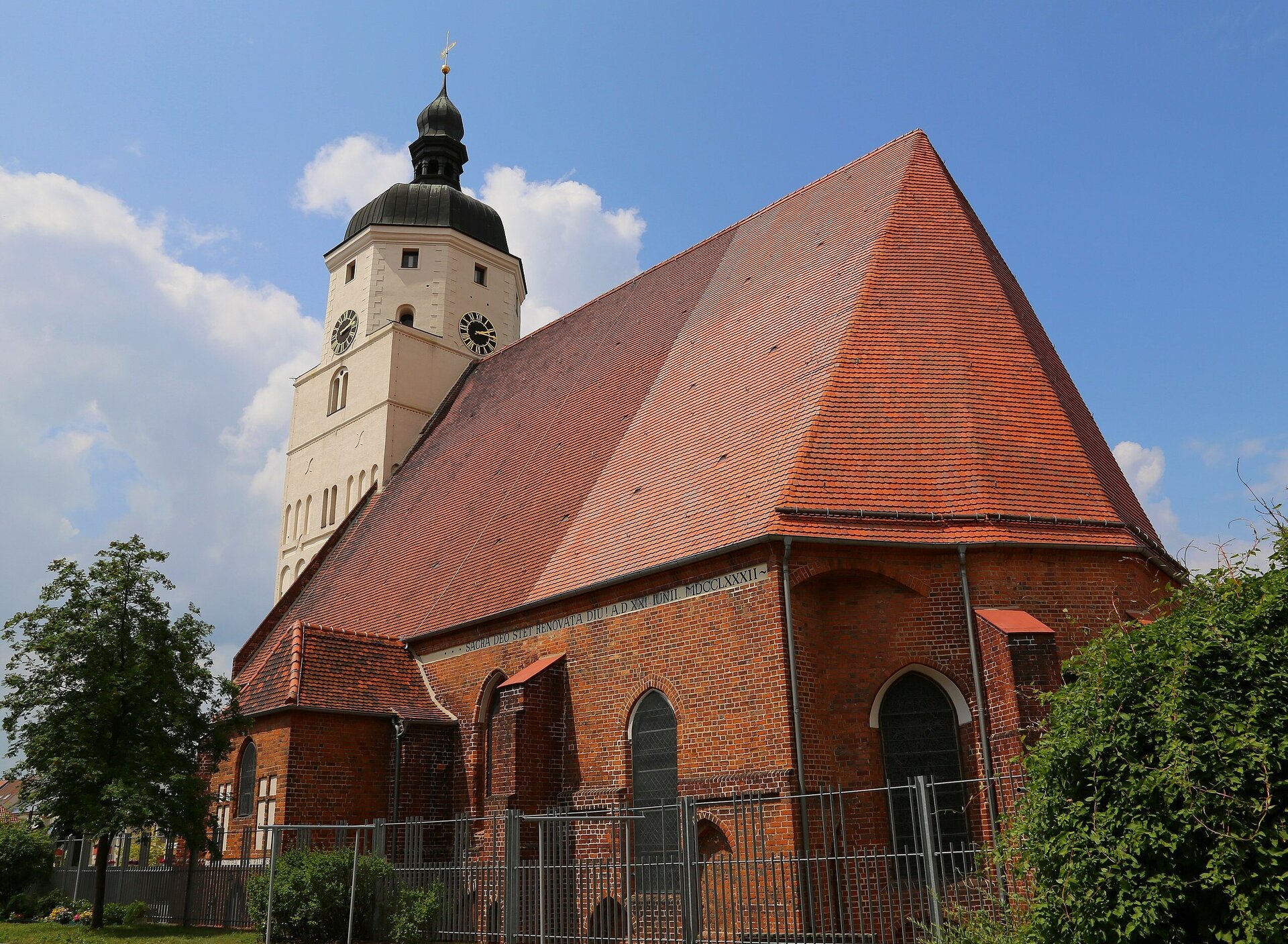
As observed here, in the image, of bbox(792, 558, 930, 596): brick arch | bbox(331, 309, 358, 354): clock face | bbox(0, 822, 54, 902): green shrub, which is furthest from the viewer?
bbox(331, 309, 358, 354): clock face

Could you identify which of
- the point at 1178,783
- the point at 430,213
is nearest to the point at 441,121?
the point at 430,213

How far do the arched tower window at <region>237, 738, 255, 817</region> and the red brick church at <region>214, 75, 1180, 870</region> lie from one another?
0.06 meters

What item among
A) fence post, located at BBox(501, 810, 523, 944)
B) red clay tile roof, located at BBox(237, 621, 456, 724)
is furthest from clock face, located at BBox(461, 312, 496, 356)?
fence post, located at BBox(501, 810, 523, 944)

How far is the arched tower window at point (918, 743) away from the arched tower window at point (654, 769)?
8.82 feet

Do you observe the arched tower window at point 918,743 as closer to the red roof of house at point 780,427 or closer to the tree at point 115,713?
the red roof of house at point 780,427

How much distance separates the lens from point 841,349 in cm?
1507

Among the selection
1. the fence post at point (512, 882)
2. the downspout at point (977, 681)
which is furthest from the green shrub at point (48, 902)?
the downspout at point (977, 681)

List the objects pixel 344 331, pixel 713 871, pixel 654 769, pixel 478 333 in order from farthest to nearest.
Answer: pixel 478 333 < pixel 344 331 < pixel 654 769 < pixel 713 871

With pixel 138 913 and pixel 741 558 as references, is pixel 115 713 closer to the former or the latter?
pixel 138 913

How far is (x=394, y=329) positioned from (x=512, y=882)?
→ 63.8ft

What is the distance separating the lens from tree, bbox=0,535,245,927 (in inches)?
603

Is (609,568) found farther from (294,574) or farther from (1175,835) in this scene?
(294,574)

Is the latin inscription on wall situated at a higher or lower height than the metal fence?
higher

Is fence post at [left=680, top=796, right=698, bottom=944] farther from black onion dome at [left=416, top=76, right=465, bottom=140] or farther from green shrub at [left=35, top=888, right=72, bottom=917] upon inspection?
black onion dome at [left=416, top=76, right=465, bottom=140]
